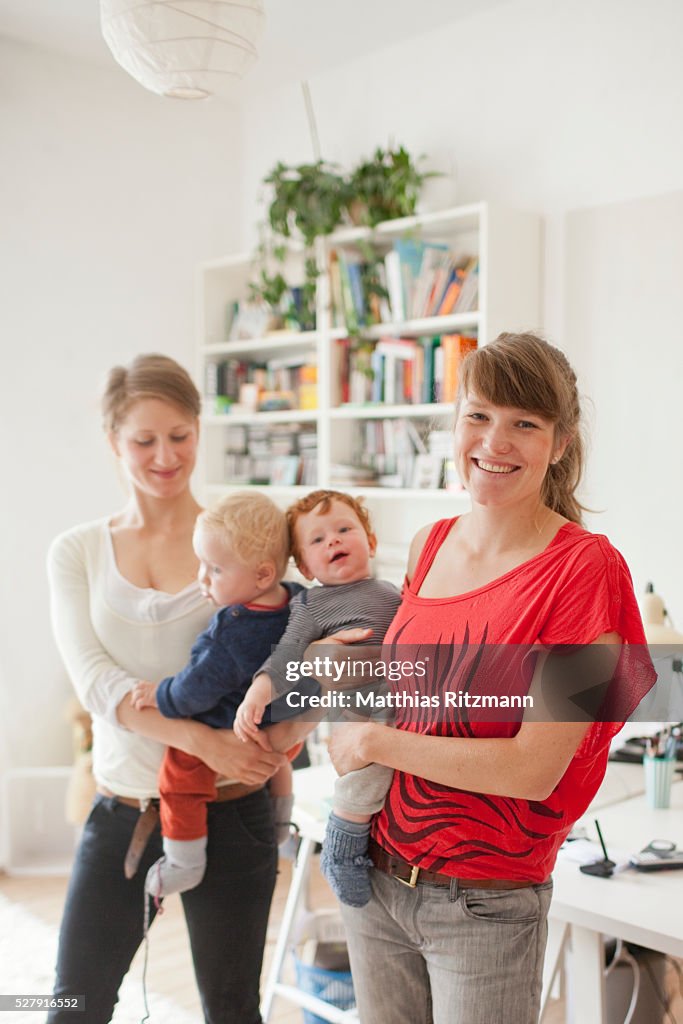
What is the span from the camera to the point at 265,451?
4.25m

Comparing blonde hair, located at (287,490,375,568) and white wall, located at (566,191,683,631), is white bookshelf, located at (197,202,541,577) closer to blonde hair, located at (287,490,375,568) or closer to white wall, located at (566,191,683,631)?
white wall, located at (566,191,683,631)

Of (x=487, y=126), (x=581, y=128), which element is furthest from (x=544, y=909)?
(x=487, y=126)

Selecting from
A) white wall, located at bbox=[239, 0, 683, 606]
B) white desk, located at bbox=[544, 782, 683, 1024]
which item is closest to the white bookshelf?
white wall, located at bbox=[239, 0, 683, 606]

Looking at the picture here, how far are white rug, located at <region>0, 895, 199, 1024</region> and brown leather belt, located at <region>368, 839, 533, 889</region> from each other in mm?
1198

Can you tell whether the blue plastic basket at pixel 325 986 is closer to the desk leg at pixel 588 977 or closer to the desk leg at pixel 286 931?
the desk leg at pixel 286 931

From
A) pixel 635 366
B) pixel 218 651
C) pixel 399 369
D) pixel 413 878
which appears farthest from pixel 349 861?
pixel 399 369

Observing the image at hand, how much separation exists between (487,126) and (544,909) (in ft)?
9.80

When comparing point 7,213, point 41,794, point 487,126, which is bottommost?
point 41,794

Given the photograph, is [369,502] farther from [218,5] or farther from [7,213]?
[218,5]

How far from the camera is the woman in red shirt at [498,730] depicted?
111cm

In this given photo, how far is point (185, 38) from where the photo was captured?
5.96ft

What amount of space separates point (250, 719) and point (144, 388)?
58 centimetres

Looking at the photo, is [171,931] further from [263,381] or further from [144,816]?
[263,381]

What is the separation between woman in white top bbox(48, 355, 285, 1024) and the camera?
1.55 m
